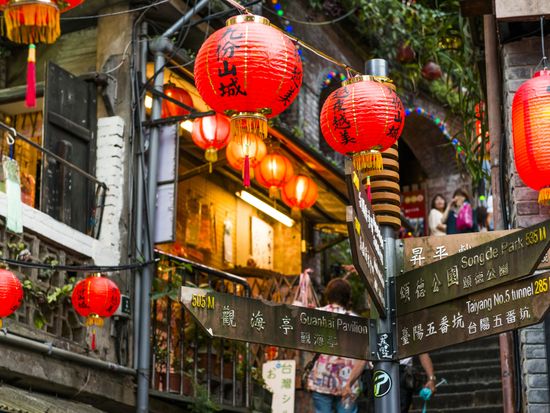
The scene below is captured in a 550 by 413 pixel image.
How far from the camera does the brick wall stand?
9.05 m

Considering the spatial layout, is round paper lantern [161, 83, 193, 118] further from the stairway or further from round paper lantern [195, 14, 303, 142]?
round paper lantern [195, 14, 303, 142]

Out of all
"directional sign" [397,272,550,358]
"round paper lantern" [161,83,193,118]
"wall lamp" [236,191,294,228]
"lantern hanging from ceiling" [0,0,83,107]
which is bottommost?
"directional sign" [397,272,550,358]

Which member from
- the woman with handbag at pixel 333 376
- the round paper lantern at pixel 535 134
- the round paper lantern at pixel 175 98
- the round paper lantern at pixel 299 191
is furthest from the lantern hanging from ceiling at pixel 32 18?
the round paper lantern at pixel 299 191

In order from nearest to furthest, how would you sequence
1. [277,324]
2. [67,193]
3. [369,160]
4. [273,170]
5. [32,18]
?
[32,18], [277,324], [369,160], [67,193], [273,170]

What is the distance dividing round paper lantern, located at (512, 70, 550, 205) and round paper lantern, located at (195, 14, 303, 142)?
211 cm

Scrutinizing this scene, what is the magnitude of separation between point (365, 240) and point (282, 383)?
22.3 feet

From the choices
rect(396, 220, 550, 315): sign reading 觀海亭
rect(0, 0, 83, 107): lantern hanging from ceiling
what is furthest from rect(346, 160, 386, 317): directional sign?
rect(0, 0, 83, 107): lantern hanging from ceiling

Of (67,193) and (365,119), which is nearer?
(365,119)

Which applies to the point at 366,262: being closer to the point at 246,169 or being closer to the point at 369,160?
the point at 369,160

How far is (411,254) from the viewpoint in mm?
7441

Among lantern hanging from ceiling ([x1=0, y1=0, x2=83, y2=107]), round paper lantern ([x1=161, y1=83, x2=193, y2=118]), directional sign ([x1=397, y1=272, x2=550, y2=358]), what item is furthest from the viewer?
round paper lantern ([x1=161, y1=83, x2=193, y2=118])

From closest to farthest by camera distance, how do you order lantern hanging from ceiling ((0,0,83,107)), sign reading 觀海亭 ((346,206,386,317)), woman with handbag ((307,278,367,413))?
sign reading 觀海亭 ((346,206,386,317)), lantern hanging from ceiling ((0,0,83,107)), woman with handbag ((307,278,367,413))

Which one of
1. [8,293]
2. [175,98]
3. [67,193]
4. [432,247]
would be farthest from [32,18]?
[175,98]

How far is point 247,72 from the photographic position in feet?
24.0
